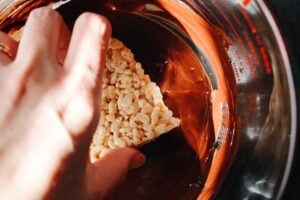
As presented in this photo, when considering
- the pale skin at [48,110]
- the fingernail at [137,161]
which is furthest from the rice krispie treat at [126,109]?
the pale skin at [48,110]

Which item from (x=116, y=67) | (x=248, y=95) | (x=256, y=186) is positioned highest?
(x=116, y=67)

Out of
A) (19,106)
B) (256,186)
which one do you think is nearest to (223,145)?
(256,186)

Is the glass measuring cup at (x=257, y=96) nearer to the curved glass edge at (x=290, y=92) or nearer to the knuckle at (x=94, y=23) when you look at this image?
the curved glass edge at (x=290, y=92)

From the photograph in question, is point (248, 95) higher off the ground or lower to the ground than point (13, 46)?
lower

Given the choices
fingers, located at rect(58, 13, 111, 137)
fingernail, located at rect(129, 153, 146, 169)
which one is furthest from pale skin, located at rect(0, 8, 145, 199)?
fingernail, located at rect(129, 153, 146, 169)

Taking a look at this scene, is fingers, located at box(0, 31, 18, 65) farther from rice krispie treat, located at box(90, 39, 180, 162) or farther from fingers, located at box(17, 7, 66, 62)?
rice krispie treat, located at box(90, 39, 180, 162)

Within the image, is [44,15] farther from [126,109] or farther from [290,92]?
[290,92]

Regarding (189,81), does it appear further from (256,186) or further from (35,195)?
(35,195)
